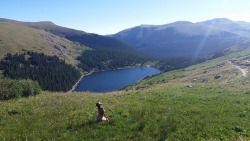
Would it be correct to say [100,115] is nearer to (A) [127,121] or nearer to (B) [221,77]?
(A) [127,121]

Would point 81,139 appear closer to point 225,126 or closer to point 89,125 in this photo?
point 89,125

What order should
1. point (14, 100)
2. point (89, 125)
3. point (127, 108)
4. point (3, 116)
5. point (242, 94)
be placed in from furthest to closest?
point (242, 94) < point (14, 100) < point (127, 108) < point (3, 116) < point (89, 125)

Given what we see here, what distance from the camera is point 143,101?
121 feet

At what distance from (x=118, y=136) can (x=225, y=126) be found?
400 inches

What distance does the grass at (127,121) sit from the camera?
23.6 meters

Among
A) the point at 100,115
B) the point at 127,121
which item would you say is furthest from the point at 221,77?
the point at 100,115

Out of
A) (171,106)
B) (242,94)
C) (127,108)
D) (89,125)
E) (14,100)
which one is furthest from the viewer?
(242,94)

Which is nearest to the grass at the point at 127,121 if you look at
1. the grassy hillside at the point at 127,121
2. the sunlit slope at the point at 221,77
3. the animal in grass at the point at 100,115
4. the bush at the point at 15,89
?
the grassy hillside at the point at 127,121

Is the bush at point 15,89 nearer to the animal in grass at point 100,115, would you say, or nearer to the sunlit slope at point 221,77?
the animal in grass at point 100,115

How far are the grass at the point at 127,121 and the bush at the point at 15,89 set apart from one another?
2649mm

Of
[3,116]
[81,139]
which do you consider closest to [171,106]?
[81,139]

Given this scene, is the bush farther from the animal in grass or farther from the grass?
the animal in grass

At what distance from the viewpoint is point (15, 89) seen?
38500 mm

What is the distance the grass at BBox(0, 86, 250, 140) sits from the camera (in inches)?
928
